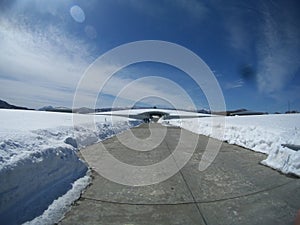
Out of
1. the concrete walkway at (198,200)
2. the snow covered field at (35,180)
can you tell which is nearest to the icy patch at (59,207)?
the snow covered field at (35,180)

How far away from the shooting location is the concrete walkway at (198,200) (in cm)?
340

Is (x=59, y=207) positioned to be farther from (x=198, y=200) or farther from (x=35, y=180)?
(x=198, y=200)

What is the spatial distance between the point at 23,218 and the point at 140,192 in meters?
2.22

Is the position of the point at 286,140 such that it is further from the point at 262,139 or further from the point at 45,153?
the point at 45,153

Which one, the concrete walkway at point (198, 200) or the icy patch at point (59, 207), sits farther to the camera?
the concrete walkway at point (198, 200)

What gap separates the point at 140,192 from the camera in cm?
461

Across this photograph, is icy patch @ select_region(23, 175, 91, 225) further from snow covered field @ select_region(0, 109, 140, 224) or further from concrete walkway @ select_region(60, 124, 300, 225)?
concrete walkway @ select_region(60, 124, 300, 225)

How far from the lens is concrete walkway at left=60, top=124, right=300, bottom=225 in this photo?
11.1 ft

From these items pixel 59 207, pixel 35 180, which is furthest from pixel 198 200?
pixel 35 180

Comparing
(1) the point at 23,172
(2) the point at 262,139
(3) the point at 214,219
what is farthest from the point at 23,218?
(2) the point at 262,139

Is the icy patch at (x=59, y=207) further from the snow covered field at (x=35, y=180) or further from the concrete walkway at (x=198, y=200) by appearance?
the concrete walkway at (x=198, y=200)

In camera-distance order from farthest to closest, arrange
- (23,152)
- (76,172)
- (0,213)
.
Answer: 1. (76,172)
2. (23,152)
3. (0,213)

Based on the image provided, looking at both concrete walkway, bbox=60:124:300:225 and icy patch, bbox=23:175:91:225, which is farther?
concrete walkway, bbox=60:124:300:225

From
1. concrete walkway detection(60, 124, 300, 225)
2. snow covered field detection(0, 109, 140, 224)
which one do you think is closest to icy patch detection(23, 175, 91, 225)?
snow covered field detection(0, 109, 140, 224)
